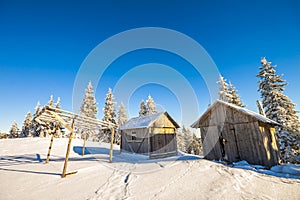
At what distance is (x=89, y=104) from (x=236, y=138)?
97.7ft

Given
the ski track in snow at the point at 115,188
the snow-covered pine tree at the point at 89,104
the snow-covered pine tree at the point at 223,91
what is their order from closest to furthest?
the ski track in snow at the point at 115,188, the snow-covered pine tree at the point at 223,91, the snow-covered pine tree at the point at 89,104

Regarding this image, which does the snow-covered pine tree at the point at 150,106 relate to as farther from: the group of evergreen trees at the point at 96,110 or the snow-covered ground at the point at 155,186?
the snow-covered ground at the point at 155,186

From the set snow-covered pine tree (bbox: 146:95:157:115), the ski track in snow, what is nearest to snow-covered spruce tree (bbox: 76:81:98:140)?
snow-covered pine tree (bbox: 146:95:157:115)

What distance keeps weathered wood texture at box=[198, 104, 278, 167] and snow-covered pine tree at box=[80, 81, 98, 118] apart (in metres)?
26.0

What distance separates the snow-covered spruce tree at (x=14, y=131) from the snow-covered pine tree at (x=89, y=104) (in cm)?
3134

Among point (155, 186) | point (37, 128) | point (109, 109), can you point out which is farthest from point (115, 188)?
point (37, 128)

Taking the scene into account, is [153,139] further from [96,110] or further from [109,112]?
[96,110]

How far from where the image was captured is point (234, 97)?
22.2 meters

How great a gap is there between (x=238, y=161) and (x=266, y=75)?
13.4m

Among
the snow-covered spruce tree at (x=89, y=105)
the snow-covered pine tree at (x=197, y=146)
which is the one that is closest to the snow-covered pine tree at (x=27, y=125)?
the snow-covered spruce tree at (x=89, y=105)

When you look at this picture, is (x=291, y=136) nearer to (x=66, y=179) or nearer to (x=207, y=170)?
(x=207, y=170)

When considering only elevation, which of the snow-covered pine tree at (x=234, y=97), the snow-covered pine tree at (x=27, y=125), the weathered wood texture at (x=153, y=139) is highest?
the snow-covered pine tree at (x=234, y=97)

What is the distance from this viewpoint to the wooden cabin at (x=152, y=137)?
15.8 m

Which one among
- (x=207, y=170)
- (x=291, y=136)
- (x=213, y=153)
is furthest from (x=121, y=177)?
(x=291, y=136)
